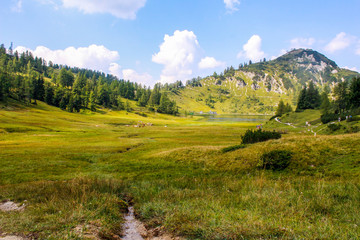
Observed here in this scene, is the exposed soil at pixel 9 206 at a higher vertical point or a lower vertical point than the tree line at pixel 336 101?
lower

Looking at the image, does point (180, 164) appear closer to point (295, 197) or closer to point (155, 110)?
point (295, 197)

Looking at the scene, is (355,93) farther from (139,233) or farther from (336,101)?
(139,233)

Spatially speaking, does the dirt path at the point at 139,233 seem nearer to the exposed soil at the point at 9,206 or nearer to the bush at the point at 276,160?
the exposed soil at the point at 9,206

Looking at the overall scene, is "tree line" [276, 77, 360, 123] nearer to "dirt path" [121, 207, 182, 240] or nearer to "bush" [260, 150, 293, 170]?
"bush" [260, 150, 293, 170]

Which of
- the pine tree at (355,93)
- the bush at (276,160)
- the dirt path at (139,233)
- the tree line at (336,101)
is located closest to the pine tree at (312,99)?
the tree line at (336,101)

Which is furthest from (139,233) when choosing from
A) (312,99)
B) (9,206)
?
(312,99)

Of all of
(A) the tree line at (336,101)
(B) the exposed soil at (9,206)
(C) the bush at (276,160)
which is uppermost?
(A) the tree line at (336,101)

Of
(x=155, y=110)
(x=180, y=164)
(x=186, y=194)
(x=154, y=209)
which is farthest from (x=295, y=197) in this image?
(x=155, y=110)

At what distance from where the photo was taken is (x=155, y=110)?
635 feet

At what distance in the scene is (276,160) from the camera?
15312mm

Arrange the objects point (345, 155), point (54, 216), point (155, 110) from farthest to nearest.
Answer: point (155, 110) → point (345, 155) → point (54, 216)

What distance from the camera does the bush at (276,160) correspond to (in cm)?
1491

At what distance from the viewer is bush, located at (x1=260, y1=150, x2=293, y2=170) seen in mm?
14906

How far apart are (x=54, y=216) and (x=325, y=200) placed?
10.1 m
